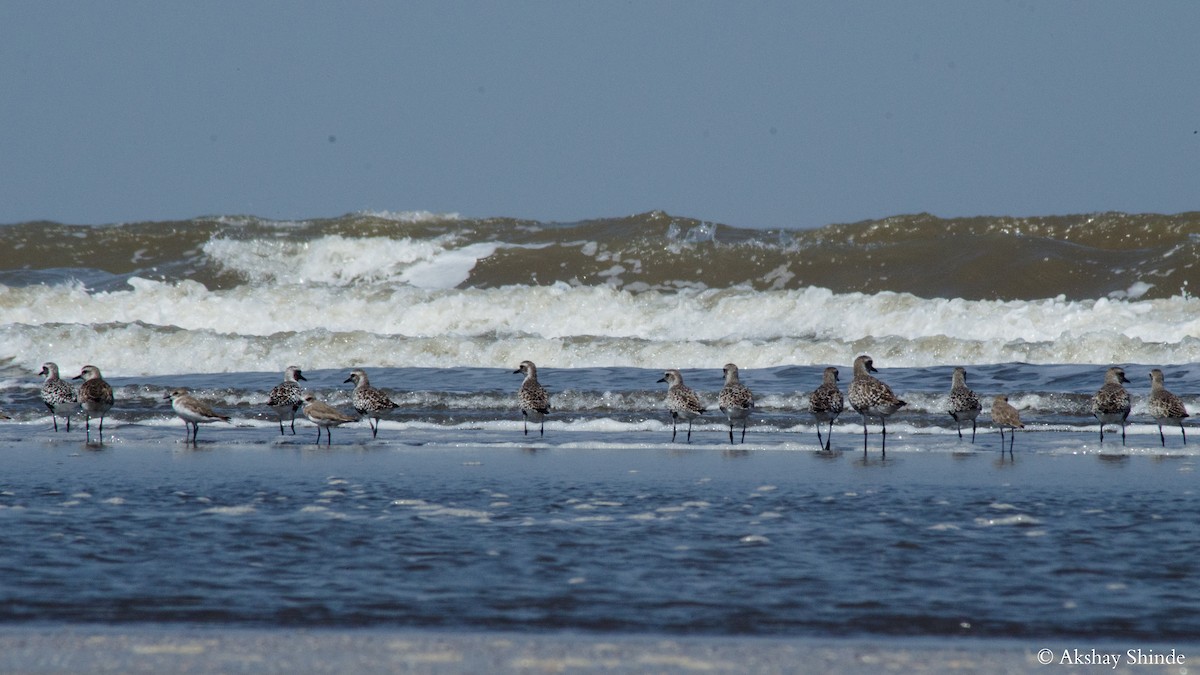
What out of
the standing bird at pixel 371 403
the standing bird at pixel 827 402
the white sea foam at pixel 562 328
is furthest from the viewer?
the white sea foam at pixel 562 328

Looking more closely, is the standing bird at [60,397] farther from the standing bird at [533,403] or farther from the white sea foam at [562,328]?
the white sea foam at [562,328]

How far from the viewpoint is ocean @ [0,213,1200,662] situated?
536cm

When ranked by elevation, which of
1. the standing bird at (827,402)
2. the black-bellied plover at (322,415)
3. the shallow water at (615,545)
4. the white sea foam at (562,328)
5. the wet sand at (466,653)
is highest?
the white sea foam at (562,328)

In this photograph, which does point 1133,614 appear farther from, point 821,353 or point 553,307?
point 553,307

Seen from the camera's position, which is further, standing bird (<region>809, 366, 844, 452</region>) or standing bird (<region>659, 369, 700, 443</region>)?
standing bird (<region>659, 369, 700, 443</region>)

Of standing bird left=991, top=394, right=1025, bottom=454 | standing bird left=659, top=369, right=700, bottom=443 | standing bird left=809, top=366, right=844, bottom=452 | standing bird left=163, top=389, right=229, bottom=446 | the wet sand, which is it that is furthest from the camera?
standing bird left=659, top=369, right=700, bottom=443

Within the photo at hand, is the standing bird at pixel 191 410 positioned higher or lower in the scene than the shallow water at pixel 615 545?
higher

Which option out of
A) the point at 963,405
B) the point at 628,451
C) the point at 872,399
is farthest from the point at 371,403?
the point at 963,405

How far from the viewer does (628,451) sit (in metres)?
11.4

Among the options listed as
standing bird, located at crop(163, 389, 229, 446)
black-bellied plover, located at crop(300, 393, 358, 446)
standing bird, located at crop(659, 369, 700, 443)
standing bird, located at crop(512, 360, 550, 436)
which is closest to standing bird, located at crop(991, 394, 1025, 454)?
standing bird, located at crop(659, 369, 700, 443)

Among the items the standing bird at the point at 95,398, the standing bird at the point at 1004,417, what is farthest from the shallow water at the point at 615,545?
the standing bird at the point at 95,398

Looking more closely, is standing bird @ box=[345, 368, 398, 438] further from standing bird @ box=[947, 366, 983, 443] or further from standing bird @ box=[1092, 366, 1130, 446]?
standing bird @ box=[1092, 366, 1130, 446]

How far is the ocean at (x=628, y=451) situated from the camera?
5363 millimetres

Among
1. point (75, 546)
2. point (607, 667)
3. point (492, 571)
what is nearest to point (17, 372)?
point (75, 546)
